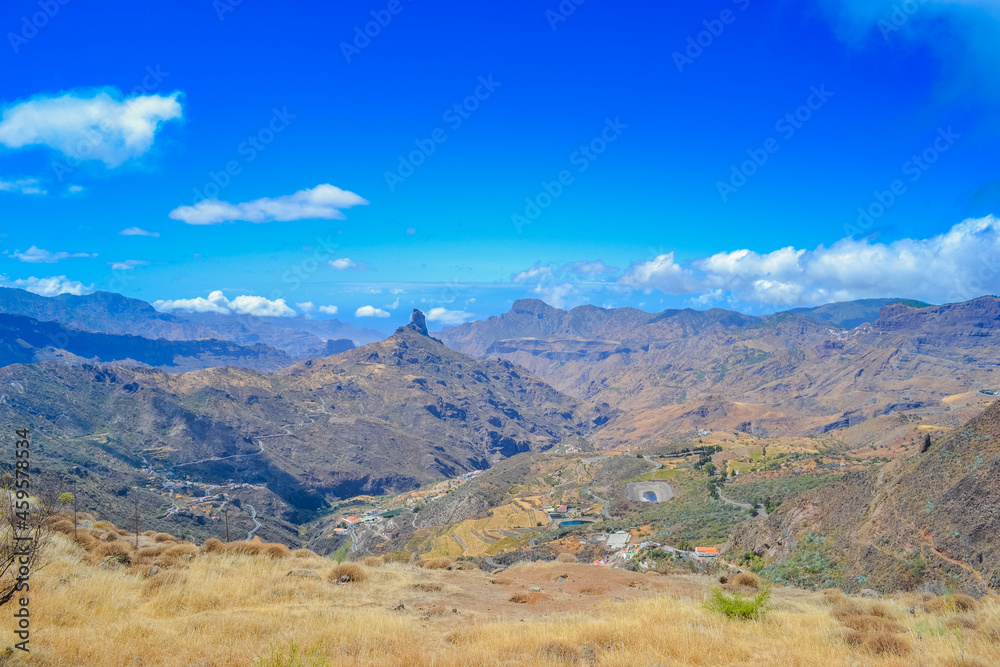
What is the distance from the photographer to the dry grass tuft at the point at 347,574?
62.1ft

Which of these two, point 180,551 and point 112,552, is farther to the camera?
point 180,551

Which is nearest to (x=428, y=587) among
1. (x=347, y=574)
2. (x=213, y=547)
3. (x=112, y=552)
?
(x=347, y=574)

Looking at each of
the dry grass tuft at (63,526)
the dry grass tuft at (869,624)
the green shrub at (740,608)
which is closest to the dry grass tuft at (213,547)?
the dry grass tuft at (63,526)

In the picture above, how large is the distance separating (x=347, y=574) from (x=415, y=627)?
7.89 metres

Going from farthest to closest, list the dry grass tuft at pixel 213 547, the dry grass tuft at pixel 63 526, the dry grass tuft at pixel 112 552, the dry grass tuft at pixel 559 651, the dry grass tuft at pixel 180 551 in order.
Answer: the dry grass tuft at pixel 213 547, the dry grass tuft at pixel 63 526, the dry grass tuft at pixel 180 551, the dry grass tuft at pixel 112 552, the dry grass tuft at pixel 559 651

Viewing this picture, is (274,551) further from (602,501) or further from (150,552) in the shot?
(602,501)

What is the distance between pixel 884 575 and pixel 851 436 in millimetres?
134218

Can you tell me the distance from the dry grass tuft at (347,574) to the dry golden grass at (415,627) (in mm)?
1247

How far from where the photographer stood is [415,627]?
12.5 m

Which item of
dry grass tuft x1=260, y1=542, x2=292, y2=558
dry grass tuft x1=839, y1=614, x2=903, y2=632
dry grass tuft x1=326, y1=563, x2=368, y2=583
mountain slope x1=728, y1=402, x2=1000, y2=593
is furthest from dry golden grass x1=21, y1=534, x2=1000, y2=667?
mountain slope x1=728, y1=402, x2=1000, y2=593

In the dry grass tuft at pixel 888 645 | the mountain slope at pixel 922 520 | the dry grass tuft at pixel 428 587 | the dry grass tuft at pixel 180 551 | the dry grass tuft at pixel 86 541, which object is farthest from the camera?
the mountain slope at pixel 922 520

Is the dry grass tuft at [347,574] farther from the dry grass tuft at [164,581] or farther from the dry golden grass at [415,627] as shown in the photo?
the dry grass tuft at [164,581]

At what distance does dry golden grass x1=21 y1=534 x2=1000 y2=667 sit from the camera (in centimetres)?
927

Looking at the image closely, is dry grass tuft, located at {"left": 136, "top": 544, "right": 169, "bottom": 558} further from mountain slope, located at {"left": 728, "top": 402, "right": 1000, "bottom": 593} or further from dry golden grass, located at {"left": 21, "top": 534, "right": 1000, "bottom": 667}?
mountain slope, located at {"left": 728, "top": 402, "right": 1000, "bottom": 593}
